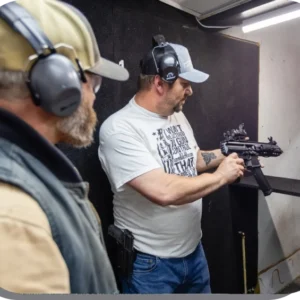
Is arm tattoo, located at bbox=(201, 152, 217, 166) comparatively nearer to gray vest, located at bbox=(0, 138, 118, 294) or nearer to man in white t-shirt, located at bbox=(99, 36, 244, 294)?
man in white t-shirt, located at bbox=(99, 36, 244, 294)

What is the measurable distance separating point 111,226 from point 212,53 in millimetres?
520

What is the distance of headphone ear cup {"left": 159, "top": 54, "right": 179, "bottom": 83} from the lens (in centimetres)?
69

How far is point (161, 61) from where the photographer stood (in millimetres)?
692

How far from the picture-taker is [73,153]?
2.16 feet

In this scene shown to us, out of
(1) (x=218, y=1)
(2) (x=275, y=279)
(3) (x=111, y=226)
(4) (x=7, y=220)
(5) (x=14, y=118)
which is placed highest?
(1) (x=218, y=1)

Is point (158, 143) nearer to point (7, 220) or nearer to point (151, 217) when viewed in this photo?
point (151, 217)

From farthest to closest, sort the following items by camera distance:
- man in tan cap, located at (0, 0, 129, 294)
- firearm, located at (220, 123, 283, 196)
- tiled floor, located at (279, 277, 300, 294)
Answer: firearm, located at (220, 123, 283, 196) → tiled floor, located at (279, 277, 300, 294) → man in tan cap, located at (0, 0, 129, 294)

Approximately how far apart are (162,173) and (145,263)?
0.26m

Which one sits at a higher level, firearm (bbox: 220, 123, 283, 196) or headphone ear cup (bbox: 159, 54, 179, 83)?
headphone ear cup (bbox: 159, 54, 179, 83)

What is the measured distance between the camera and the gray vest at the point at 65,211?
30cm

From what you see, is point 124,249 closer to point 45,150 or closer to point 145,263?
point 145,263

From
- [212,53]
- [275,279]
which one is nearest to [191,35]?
[212,53]

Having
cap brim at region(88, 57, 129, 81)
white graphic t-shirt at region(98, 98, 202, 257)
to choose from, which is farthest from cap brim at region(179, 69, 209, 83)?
cap brim at region(88, 57, 129, 81)

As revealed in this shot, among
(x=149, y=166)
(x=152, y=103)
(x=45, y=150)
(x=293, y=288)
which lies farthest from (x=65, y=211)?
(x=293, y=288)
